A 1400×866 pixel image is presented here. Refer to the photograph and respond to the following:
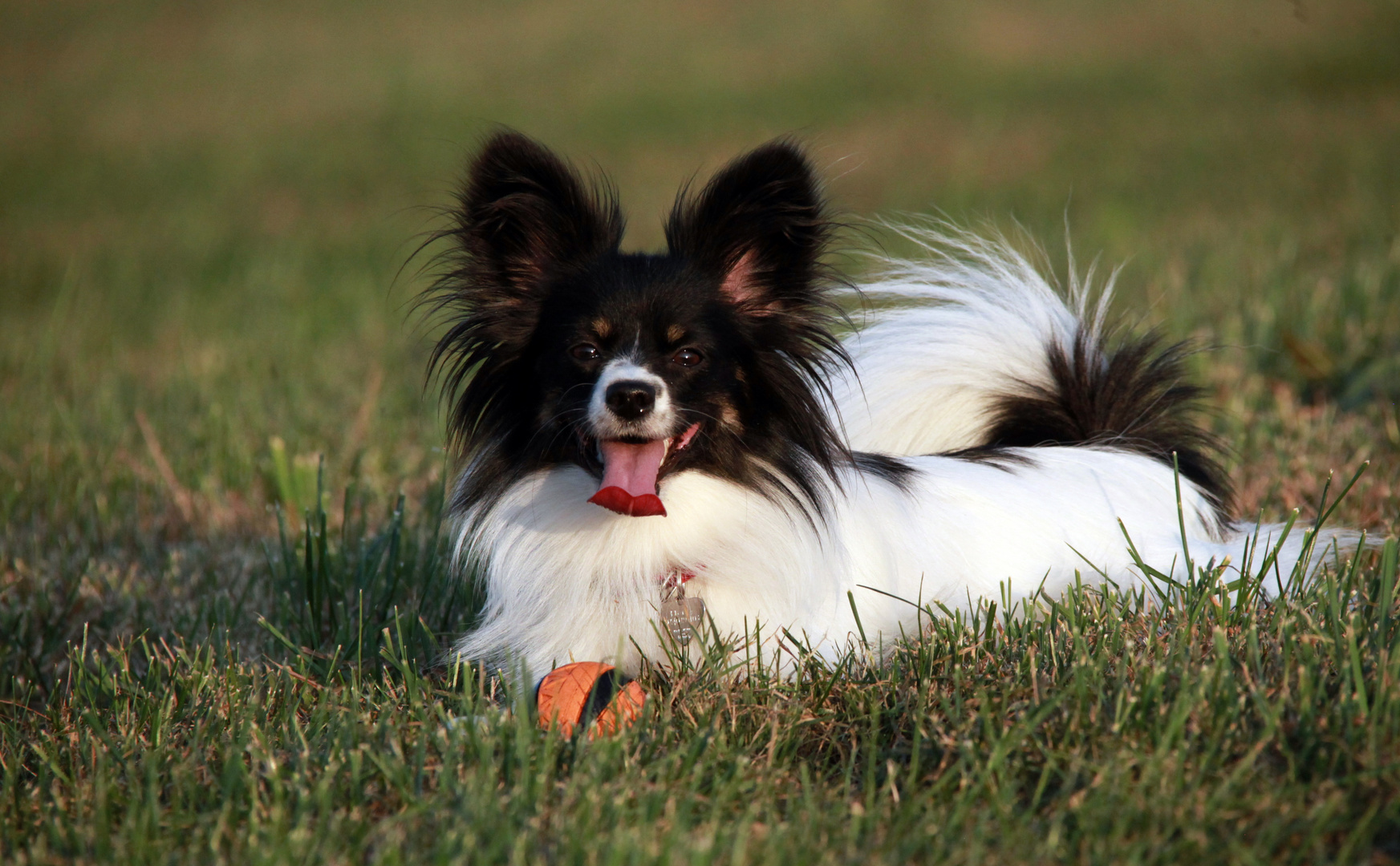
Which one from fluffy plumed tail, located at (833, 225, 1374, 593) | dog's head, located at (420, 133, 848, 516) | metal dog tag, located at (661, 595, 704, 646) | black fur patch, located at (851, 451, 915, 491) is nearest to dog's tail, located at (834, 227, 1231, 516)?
fluffy plumed tail, located at (833, 225, 1374, 593)

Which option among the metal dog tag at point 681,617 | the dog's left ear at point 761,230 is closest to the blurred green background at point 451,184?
the dog's left ear at point 761,230

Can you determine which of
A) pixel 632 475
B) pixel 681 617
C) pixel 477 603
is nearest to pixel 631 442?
pixel 632 475

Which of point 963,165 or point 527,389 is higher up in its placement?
point 963,165

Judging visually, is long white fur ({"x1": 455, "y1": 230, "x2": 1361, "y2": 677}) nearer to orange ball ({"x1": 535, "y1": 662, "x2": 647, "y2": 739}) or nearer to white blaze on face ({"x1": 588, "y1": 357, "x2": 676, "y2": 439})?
orange ball ({"x1": 535, "y1": 662, "x2": 647, "y2": 739})

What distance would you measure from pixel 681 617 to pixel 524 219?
3.50 feet

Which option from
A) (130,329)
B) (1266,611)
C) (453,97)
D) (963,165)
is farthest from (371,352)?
(453,97)

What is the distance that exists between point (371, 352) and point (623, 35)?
17.1m

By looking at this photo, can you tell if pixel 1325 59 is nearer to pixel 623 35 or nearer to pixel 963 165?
pixel 963 165

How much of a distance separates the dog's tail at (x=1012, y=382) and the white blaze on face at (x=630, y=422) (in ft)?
4.16

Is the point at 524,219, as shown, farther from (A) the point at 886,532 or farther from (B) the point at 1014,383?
(B) the point at 1014,383

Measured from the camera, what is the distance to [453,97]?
63.8ft

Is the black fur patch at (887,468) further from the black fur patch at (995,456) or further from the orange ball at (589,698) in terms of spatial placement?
the orange ball at (589,698)

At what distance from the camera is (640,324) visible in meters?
2.83

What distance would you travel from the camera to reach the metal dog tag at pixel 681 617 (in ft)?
9.44
